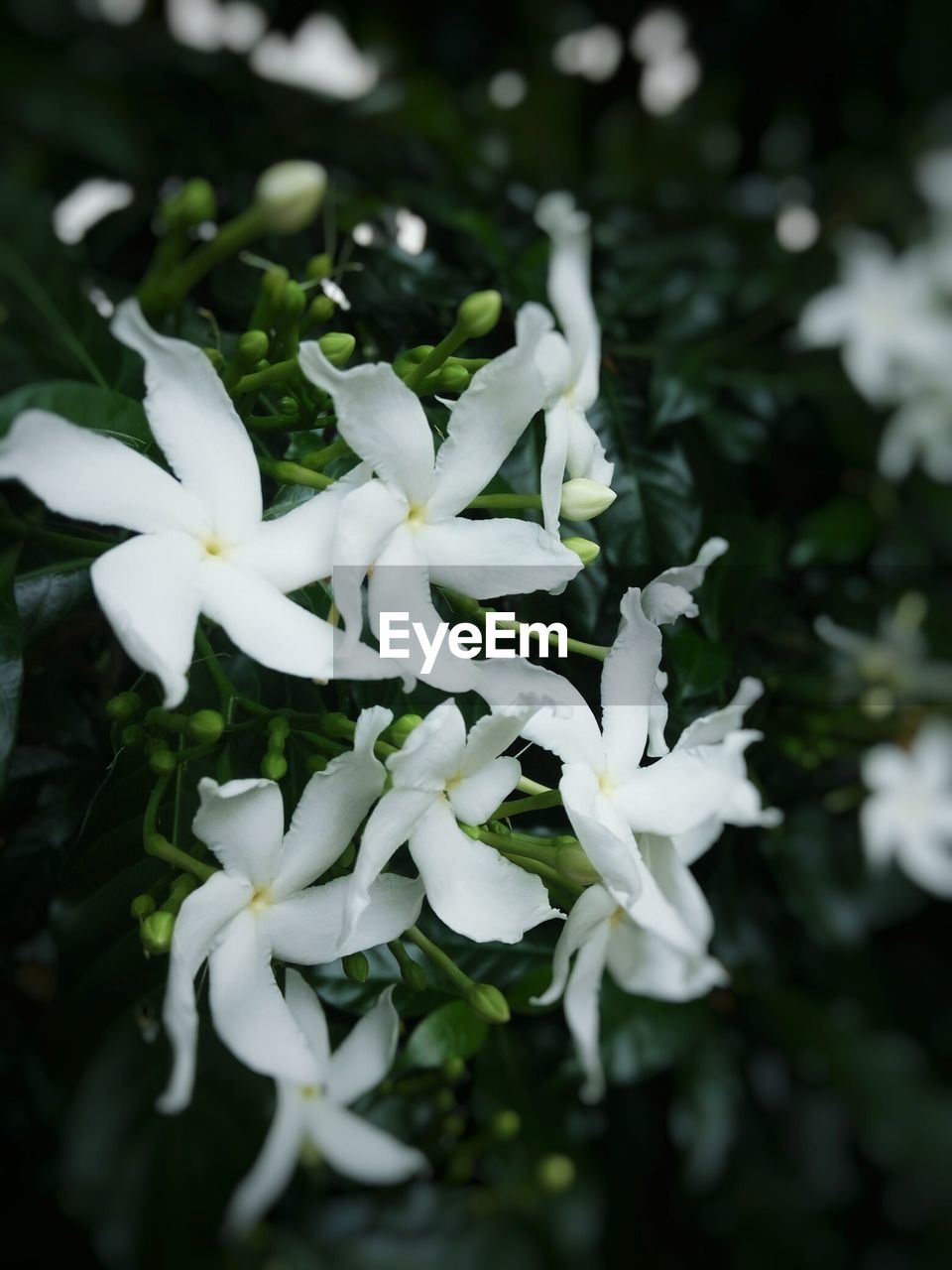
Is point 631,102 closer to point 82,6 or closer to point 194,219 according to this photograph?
point 82,6

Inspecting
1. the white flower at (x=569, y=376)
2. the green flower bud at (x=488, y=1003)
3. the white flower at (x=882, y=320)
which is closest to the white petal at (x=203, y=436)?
the white flower at (x=569, y=376)

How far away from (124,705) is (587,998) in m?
0.21

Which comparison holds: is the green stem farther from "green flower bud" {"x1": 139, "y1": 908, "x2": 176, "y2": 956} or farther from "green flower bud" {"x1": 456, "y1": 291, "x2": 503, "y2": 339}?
"green flower bud" {"x1": 456, "y1": 291, "x2": 503, "y2": 339}

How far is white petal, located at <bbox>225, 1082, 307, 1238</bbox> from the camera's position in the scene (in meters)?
0.35

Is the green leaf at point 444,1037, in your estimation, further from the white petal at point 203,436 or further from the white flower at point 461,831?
the white petal at point 203,436

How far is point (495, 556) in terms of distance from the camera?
0.36 m

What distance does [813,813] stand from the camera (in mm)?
896

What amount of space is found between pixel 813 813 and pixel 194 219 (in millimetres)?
740

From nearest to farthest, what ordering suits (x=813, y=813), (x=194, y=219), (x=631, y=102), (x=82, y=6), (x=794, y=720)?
1. (x=194, y=219)
2. (x=82, y=6)
3. (x=794, y=720)
4. (x=813, y=813)
5. (x=631, y=102)

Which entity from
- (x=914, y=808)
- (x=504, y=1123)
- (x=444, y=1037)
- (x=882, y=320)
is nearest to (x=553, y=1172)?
(x=504, y=1123)

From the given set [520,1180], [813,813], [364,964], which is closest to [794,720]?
[813,813]

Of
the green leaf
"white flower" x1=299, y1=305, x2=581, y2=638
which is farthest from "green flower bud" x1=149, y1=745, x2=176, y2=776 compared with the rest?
the green leaf

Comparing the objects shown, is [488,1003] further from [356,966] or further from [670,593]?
[670,593]

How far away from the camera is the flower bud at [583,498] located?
0.40 meters
